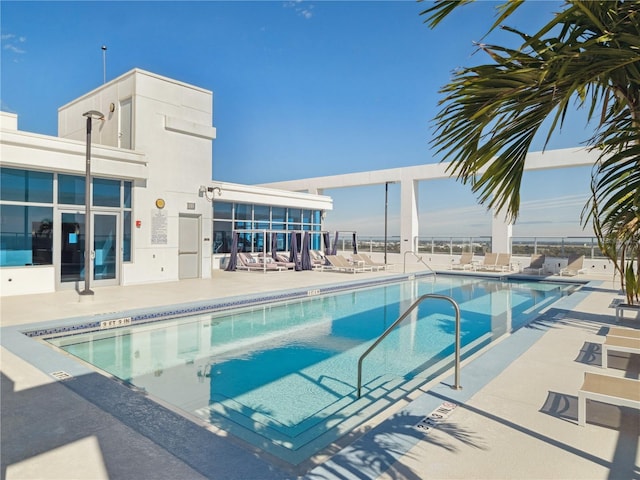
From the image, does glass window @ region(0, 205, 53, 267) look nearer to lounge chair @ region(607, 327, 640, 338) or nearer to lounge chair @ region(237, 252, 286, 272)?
lounge chair @ region(237, 252, 286, 272)

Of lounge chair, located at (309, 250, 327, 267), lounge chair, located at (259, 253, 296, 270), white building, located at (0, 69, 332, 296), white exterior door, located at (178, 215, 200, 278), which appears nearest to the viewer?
white building, located at (0, 69, 332, 296)

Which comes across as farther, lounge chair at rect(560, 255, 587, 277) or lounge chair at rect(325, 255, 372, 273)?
lounge chair at rect(325, 255, 372, 273)

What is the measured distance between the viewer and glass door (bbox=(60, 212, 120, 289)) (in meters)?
9.51

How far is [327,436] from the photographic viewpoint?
11.3 ft

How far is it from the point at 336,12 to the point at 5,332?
11.8 m

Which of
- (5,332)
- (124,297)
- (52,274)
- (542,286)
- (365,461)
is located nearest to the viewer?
(365,461)

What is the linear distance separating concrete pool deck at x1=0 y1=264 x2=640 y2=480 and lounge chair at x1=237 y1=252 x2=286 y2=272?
1063 centimetres

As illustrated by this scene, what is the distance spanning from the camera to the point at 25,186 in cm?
888

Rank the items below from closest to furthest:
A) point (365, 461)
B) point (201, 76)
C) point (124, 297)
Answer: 1. point (365, 461)
2. point (124, 297)
3. point (201, 76)

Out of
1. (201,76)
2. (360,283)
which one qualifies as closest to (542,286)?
(360,283)

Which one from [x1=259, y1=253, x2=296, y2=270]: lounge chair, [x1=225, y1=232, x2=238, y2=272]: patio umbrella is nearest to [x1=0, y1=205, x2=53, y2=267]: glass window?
[x1=225, y1=232, x2=238, y2=272]: patio umbrella

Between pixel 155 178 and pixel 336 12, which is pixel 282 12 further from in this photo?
pixel 155 178

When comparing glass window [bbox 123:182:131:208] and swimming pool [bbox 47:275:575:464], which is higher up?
glass window [bbox 123:182:131:208]

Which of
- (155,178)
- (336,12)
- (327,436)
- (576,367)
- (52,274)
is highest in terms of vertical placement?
(336,12)
